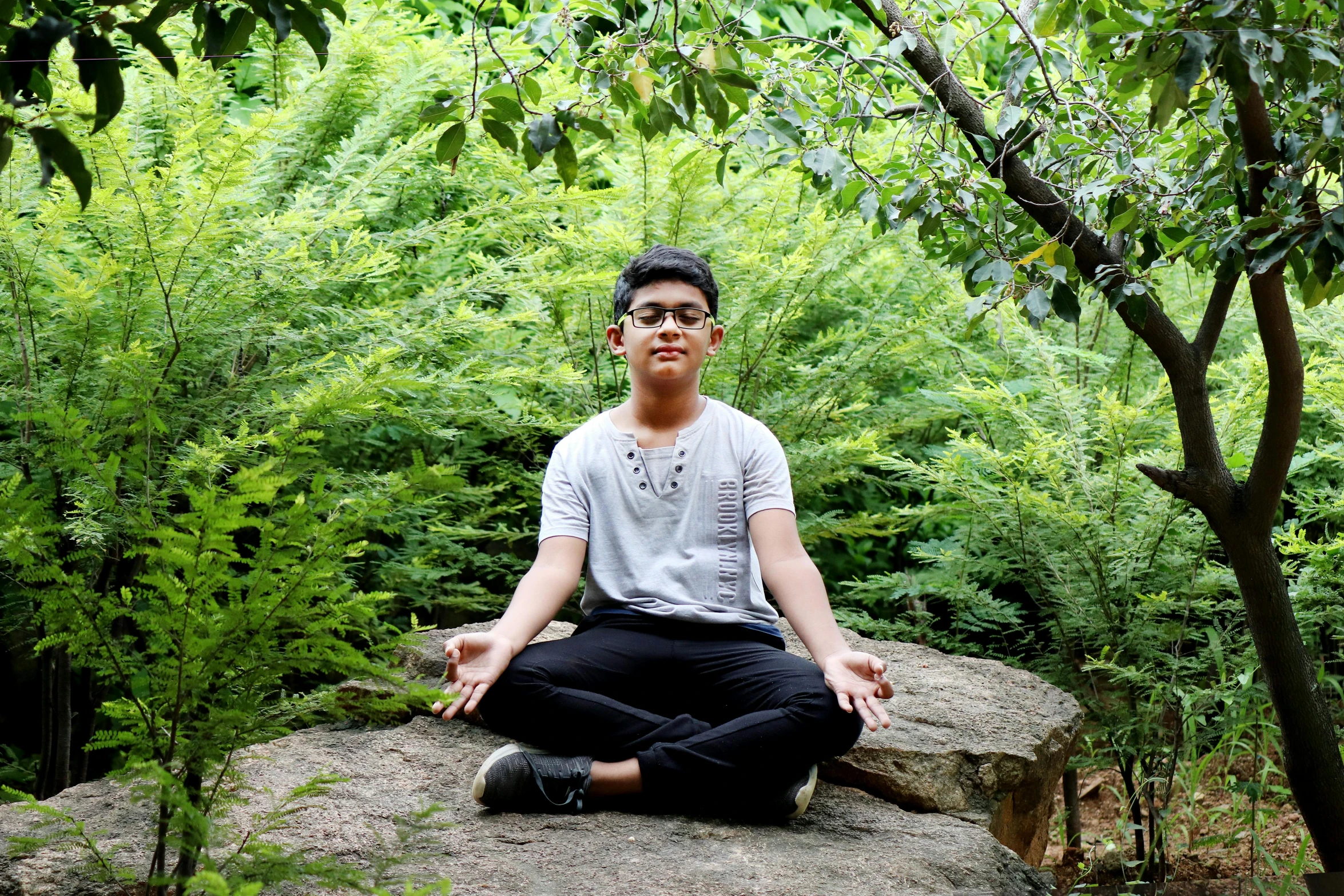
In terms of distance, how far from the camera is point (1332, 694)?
14.1 feet

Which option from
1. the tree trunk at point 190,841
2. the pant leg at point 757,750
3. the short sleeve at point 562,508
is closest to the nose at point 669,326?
the short sleeve at point 562,508

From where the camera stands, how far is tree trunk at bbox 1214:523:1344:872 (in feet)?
8.41

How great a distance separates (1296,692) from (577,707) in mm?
1686

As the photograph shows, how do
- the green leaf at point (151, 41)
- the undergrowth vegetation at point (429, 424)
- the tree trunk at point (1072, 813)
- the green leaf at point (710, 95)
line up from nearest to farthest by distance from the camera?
the green leaf at point (151, 41), the undergrowth vegetation at point (429, 424), the green leaf at point (710, 95), the tree trunk at point (1072, 813)

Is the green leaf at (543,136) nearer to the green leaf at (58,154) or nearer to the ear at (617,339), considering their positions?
the ear at (617,339)

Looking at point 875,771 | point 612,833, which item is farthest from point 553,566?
point 875,771

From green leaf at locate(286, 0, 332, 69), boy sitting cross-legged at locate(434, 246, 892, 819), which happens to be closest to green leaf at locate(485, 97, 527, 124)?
green leaf at locate(286, 0, 332, 69)

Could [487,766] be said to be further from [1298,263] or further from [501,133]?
[1298,263]

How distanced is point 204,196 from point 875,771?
230cm

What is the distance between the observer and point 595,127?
2.40 m

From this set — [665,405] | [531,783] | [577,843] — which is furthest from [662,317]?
[577,843]

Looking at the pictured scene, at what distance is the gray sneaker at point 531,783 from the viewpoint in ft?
8.22

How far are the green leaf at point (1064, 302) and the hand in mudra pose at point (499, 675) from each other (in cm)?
84

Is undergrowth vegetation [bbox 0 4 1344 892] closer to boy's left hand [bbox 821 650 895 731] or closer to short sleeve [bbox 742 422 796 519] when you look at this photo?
short sleeve [bbox 742 422 796 519]
